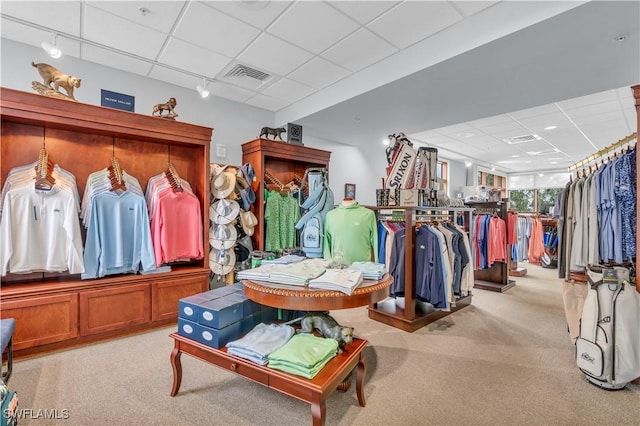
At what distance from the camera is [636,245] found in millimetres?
2340

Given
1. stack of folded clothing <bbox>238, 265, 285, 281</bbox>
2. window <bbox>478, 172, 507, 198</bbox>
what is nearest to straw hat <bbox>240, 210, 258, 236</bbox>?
stack of folded clothing <bbox>238, 265, 285, 281</bbox>

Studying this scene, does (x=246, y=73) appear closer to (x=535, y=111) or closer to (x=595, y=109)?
(x=535, y=111)

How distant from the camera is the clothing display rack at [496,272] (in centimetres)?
504

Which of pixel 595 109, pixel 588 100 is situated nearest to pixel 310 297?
pixel 588 100

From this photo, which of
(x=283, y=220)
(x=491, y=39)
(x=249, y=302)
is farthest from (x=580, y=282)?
(x=283, y=220)

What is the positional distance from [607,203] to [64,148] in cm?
530

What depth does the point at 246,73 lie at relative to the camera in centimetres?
381

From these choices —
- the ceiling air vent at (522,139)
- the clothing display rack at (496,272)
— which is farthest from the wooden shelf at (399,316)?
the ceiling air vent at (522,139)

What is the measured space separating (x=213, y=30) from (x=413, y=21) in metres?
1.96

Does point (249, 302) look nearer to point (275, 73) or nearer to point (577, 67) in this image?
point (275, 73)

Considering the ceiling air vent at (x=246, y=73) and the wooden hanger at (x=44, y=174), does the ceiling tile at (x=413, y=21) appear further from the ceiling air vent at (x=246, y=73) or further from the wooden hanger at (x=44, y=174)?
the wooden hanger at (x=44, y=174)

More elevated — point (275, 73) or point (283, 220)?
point (275, 73)

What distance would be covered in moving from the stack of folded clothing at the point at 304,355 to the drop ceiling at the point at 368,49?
2.74m

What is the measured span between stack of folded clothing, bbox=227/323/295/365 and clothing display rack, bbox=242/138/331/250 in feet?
7.57
